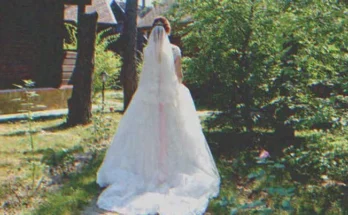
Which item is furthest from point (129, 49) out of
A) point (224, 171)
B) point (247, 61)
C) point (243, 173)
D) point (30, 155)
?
point (243, 173)

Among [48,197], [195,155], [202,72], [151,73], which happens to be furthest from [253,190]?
[202,72]

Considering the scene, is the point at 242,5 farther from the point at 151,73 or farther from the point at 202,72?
the point at 151,73

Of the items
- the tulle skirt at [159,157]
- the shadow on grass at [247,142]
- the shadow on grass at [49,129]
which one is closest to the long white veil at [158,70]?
the tulle skirt at [159,157]

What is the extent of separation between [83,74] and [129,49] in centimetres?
296

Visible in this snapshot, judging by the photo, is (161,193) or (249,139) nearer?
(161,193)

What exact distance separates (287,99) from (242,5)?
196 centimetres

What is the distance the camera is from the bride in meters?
6.42

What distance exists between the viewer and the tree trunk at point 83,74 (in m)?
10.8

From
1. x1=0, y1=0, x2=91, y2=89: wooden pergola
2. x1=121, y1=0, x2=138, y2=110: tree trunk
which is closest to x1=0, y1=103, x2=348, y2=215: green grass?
x1=121, y1=0, x2=138, y2=110: tree trunk

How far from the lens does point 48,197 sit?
6.07 meters

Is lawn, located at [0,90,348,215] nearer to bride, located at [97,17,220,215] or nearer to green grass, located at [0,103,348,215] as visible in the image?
green grass, located at [0,103,348,215]

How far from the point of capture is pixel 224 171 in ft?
25.1

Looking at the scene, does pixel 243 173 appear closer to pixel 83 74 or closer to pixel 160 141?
pixel 160 141

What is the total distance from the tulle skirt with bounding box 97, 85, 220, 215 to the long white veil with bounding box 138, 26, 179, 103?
125 millimetres
